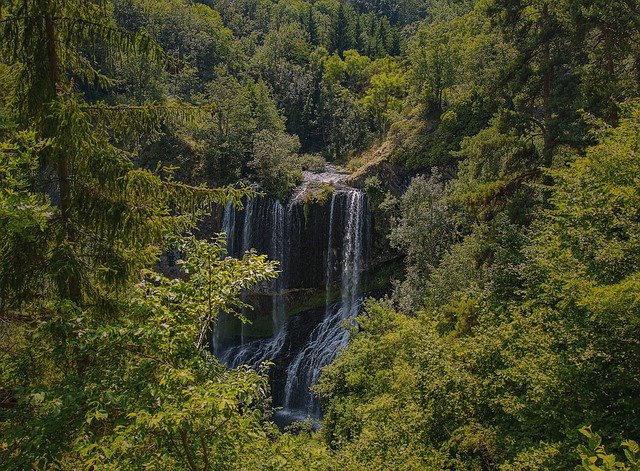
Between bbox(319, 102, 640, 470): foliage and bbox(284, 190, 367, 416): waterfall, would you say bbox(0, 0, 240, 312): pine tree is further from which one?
bbox(284, 190, 367, 416): waterfall

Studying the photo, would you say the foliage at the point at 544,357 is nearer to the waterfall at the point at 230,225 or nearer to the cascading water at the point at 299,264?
the cascading water at the point at 299,264

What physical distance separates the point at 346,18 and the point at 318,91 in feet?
99.0

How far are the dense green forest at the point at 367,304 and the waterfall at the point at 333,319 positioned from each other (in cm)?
668

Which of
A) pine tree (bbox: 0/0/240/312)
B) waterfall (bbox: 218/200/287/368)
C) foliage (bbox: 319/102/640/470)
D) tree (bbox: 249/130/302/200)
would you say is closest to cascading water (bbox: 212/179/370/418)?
waterfall (bbox: 218/200/287/368)

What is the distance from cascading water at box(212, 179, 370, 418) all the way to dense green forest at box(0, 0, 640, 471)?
7.11m

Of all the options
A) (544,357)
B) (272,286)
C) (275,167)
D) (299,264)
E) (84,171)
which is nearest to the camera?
(84,171)

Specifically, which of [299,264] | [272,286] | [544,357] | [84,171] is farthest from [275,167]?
[84,171]

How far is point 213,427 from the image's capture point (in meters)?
3.61

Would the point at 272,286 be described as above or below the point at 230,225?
below

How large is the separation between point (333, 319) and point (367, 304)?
8.77 metres

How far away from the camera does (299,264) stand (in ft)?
88.9

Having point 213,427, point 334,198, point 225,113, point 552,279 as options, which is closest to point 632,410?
point 552,279

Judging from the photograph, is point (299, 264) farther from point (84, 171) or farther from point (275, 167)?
point (84, 171)

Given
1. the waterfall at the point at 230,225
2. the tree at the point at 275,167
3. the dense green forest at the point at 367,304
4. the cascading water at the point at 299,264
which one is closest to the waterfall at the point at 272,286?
the cascading water at the point at 299,264
